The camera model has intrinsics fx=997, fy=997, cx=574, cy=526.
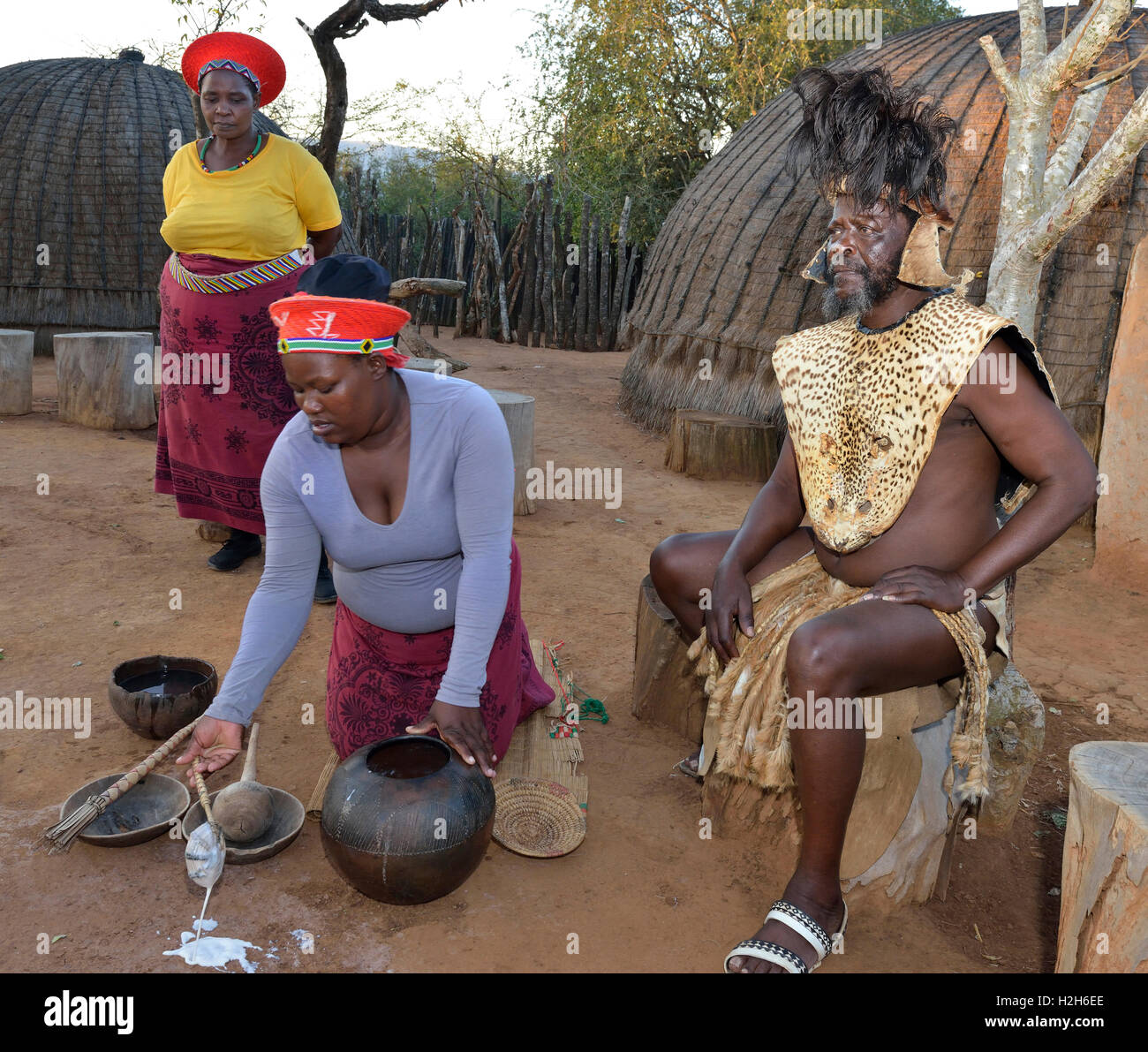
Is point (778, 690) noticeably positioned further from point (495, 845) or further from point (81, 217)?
point (81, 217)

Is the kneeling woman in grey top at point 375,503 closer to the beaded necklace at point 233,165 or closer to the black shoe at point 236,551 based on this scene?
the beaded necklace at point 233,165

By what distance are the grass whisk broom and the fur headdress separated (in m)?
2.17

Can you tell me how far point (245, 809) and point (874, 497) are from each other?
1839 millimetres

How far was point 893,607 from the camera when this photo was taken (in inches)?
94.2

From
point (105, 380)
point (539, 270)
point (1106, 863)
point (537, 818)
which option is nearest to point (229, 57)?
point (537, 818)

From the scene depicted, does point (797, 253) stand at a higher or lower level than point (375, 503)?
higher

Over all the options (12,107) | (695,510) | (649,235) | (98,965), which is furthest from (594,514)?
(649,235)

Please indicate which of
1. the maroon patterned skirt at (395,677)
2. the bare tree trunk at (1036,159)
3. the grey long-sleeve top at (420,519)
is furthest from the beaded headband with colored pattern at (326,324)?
the bare tree trunk at (1036,159)

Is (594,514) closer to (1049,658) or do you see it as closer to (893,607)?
(1049,658)

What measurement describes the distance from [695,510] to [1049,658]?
2599mm

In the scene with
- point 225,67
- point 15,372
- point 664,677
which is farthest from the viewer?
point 15,372

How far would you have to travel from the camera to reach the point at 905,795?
2518mm

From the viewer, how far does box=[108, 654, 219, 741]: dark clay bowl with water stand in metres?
3.14

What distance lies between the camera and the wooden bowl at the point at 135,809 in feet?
8.63
